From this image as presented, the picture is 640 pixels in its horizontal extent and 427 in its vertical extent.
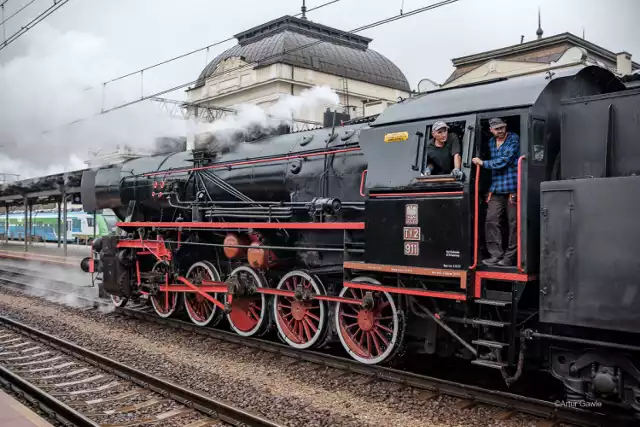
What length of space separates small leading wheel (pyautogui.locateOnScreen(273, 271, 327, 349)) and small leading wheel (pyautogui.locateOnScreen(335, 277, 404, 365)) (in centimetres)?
43

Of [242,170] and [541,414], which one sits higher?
[242,170]

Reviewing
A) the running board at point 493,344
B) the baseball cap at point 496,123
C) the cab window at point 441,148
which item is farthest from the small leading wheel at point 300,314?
the baseball cap at point 496,123

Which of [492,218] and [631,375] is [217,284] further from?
[631,375]

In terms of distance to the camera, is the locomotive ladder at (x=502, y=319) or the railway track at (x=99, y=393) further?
the railway track at (x=99, y=393)

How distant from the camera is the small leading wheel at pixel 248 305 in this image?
8898 millimetres

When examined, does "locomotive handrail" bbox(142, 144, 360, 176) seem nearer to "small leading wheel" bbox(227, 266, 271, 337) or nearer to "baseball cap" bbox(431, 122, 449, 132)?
"baseball cap" bbox(431, 122, 449, 132)

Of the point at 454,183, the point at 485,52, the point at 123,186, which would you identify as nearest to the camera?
the point at 454,183

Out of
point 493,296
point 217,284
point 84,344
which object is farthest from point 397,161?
point 84,344

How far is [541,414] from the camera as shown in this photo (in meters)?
5.39

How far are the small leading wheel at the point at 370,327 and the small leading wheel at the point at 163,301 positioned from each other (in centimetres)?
438

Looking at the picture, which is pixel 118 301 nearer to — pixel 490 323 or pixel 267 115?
pixel 267 115

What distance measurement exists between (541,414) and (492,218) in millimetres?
1963

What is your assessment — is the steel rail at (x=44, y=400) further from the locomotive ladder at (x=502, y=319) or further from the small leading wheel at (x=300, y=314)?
the locomotive ladder at (x=502, y=319)

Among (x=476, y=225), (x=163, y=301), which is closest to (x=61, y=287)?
(x=163, y=301)
